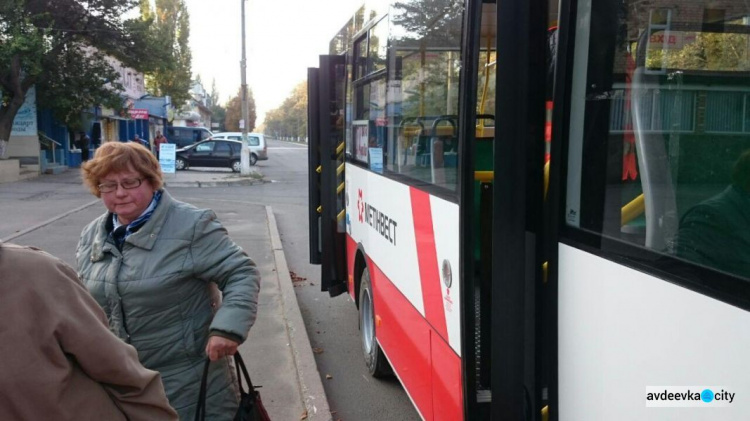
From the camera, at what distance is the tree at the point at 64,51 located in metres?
24.3

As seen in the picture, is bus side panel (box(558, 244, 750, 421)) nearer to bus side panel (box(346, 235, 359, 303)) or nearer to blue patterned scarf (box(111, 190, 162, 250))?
blue patterned scarf (box(111, 190, 162, 250))

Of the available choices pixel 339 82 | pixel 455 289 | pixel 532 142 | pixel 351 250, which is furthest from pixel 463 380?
pixel 339 82

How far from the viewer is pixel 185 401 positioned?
3.13m

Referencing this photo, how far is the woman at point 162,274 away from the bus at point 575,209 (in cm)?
98

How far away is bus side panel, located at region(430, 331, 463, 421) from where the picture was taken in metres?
3.26

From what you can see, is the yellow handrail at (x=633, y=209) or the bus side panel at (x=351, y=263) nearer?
the yellow handrail at (x=633, y=209)

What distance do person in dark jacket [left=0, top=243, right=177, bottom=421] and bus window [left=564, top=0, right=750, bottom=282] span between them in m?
1.48

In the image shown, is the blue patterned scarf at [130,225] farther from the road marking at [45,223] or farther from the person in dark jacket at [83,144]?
the person in dark jacket at [83,144]

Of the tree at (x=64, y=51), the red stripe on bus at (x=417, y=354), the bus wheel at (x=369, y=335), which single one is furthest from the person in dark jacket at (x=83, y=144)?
A: the red stripe on bus at (x=417, y=354)

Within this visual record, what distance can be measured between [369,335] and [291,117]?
14815cm

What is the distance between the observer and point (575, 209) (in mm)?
2486

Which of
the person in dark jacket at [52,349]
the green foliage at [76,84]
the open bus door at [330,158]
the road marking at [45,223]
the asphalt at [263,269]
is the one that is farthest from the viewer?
the green foliage at [76,84]

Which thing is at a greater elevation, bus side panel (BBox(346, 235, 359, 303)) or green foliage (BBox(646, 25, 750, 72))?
green foliage (BBox(646, 25, 750, 72))

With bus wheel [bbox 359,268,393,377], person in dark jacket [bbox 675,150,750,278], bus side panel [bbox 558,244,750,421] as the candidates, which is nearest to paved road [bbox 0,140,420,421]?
bus wheel [bbox 359,268,393,377]
